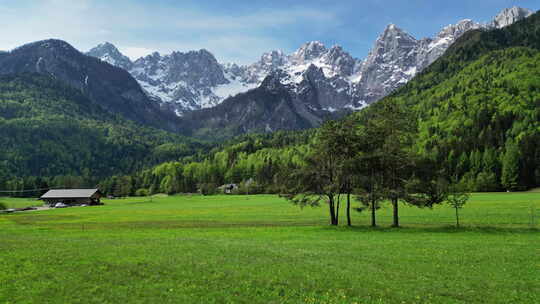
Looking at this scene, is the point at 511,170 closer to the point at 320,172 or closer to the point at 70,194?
the point at 320,172

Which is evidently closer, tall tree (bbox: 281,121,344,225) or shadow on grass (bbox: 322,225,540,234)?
shadow on grass (bbox: 322,225,540,234)

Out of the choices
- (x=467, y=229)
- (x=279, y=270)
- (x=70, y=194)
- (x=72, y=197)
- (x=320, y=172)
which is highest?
(x=320, y=172)

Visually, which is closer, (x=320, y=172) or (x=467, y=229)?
(x=467, y=229)

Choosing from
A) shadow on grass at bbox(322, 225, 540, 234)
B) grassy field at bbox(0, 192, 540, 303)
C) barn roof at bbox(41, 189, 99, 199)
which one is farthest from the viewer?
barn roof at bbox(41, 189, 99, 199)

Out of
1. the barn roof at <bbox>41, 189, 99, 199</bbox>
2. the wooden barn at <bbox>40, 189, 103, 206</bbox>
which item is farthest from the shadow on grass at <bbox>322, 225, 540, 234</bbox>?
the barn roof at <bbox>41, 189, 99, 199</bbox>

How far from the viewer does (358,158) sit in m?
47.5

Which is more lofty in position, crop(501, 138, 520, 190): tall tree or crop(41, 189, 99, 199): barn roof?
crop(501, 138, 520, 190): tall tree

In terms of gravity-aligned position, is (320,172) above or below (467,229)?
above

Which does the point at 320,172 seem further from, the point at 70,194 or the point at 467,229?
the point at 70,194

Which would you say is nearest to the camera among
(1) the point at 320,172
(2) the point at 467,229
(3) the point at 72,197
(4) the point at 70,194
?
(2) the point at 467,229

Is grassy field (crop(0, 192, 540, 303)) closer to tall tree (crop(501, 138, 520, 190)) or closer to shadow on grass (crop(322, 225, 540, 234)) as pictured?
shadow on grass (crop(322, 225, 540, 234))

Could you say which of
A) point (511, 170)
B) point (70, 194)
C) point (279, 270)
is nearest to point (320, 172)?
point (279, 270)

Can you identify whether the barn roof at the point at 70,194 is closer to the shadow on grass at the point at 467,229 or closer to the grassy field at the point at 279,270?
the grassy field at the point at 279,270

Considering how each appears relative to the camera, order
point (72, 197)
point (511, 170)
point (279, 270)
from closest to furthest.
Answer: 1. point (279, 270)
2. point (511, 170)
3. point (72, 197)
